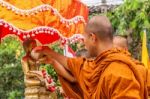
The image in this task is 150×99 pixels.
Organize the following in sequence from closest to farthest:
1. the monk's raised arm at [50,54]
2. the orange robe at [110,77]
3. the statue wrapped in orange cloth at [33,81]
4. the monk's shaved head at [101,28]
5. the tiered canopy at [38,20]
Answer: the orange robe at [110,77] → the monk's shaved head at [101,28] → the monk's raised arm at [50,54] → the tiered canopy at [38,20] → the statue wrapped in orange cloth at [33,81]

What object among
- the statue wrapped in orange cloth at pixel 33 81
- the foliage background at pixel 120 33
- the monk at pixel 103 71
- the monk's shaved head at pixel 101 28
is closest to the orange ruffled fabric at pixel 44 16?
the statue wrapped in orange cloth at pixel 33 81

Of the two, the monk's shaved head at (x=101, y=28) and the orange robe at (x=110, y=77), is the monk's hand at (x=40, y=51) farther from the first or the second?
the monk's shaved head at (x=101, y=28)

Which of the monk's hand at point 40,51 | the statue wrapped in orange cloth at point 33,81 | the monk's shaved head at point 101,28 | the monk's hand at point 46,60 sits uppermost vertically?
the monk's shaved head at point 101,28

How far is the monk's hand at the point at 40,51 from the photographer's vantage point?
4189mm

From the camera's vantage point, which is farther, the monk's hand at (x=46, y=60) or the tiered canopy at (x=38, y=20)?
the tiered canopy at (x=38, y=20)

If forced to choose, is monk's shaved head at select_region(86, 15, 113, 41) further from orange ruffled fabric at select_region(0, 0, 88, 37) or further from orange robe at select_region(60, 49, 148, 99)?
orange ruffled fabric at select_region(0, 0, 88, 37)

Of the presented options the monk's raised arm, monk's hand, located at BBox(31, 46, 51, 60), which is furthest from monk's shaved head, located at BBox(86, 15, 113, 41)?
monk's hand, located at BBox(31, 46, 51, 60)

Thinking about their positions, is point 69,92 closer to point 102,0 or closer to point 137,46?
point 137,46

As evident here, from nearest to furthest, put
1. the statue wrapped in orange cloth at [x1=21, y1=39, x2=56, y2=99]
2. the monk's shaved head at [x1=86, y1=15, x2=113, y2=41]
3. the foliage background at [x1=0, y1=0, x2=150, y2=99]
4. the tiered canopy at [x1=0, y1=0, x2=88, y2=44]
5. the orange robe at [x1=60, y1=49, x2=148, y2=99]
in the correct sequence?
1. the orange robe at [x1=60, y1=49, x2=148, y2=99]
2. the monk's shaved head at [x1=86, y1=15, x2=113, y2=41]
3. the tiered canopy at [x1=0, y1=0, x2=88, y2=44]
4. the statue wrapped in orange cloth at [x1=21, y1=39, x2=56, y2=99]
5. the foliage background at [x1=0, y1=0, x2=150, y2=99]

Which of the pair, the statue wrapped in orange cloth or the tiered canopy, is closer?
the tiered canopy

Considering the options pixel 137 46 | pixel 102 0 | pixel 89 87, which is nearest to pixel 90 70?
pixel 89 87

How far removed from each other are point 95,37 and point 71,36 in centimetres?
135

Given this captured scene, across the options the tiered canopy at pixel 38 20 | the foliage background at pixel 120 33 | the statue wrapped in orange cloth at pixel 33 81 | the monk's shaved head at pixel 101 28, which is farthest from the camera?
the foliage background at pixel 120 33

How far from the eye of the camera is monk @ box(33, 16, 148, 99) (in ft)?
11.7
